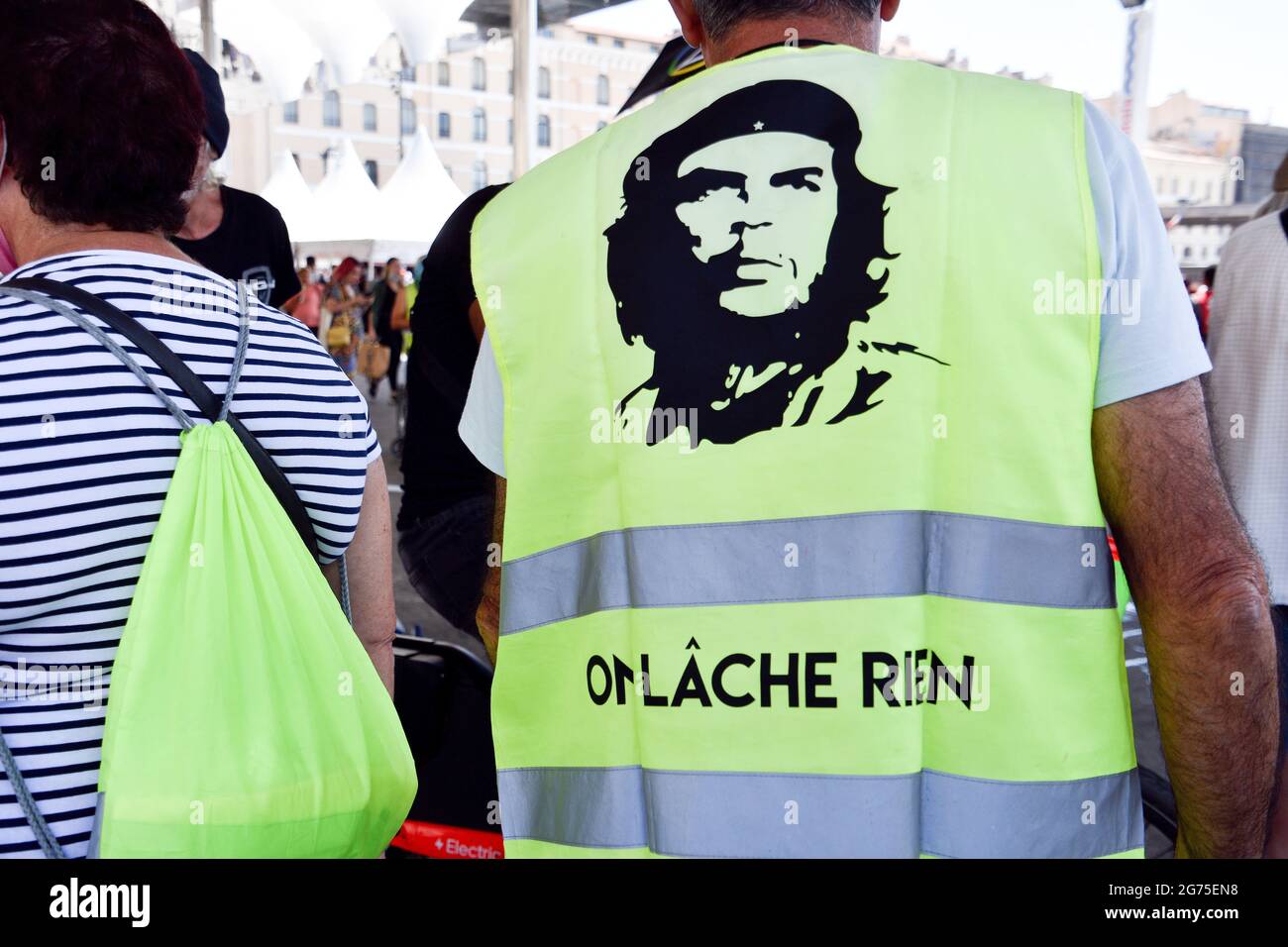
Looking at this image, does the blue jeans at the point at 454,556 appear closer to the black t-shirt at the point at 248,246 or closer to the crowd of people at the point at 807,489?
the crowd of people at the point at 807,489

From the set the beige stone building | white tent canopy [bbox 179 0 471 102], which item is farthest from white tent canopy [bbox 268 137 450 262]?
the beige stone building

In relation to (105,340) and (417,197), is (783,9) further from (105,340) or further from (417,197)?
(417,197)

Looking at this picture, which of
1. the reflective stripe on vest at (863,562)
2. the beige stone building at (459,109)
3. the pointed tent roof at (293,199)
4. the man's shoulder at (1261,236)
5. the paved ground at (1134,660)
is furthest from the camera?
the beige stone building at (459,109)

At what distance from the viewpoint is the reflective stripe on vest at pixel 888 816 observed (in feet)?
3.81

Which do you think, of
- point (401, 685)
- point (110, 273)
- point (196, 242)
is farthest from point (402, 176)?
point (110, 273)

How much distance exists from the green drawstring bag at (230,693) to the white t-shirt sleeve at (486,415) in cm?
24

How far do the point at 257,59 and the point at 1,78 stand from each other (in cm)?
2166

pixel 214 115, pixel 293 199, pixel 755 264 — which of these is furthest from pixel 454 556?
pixel 293 199

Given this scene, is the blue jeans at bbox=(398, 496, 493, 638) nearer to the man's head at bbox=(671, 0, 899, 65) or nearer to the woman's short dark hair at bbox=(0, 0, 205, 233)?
the woman's short dark hair at bbox=(0, 0, 205, 233)

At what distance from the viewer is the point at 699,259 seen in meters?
1.24

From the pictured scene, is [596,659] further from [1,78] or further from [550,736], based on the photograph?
[1,78]

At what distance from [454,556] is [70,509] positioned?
0.71 meters

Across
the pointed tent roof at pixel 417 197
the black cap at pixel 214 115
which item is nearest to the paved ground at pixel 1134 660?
the black cap at pixel 214 115

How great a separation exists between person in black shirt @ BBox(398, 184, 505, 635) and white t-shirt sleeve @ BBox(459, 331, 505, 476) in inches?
22.0
